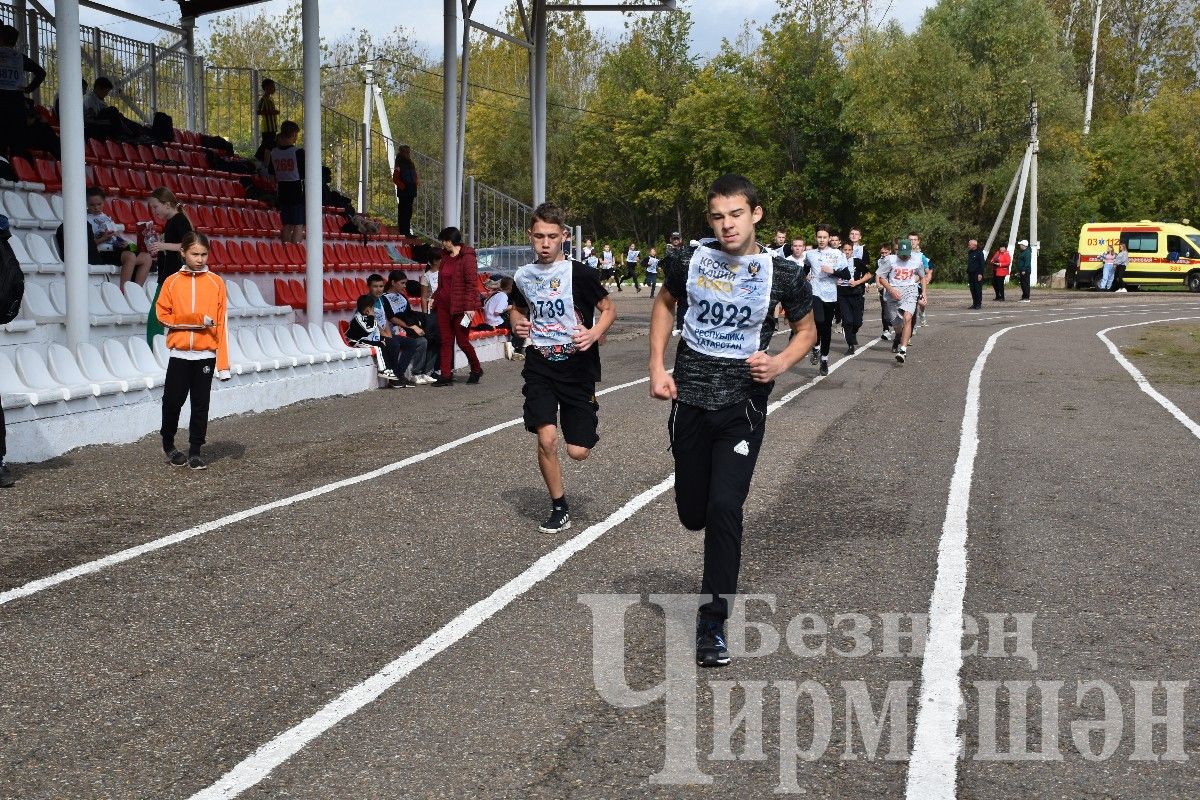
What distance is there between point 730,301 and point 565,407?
2.53 metres

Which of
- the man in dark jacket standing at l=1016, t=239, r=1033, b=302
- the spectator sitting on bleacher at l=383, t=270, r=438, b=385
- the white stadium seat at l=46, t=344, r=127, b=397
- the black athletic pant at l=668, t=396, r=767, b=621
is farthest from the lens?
the man in dark jacket standing at l=1016, t=239, r=1033, b=302

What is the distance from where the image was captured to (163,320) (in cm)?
1015

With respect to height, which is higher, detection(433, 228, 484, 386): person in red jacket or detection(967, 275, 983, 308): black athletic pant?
detection(433, 228, 484, 386): person in red jacket

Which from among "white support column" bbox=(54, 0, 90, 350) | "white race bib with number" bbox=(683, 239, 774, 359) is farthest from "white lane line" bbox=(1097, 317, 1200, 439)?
"white support column" bbox=(54, 0, 90, 350)

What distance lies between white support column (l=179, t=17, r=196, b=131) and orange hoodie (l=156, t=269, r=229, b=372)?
56.3 feet

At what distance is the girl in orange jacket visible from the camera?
1018cm

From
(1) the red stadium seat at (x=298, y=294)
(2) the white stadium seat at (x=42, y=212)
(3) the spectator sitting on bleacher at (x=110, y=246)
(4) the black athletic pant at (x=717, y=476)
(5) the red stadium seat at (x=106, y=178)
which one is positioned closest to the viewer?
(4) the black athletic pant at (x=717, y=476)

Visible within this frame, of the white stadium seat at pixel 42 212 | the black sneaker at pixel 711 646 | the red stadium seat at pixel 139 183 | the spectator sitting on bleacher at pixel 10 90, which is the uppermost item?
the spectator sitting on bleacher at pixel 10 90

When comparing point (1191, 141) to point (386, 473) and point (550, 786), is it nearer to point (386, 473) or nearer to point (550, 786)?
point (386, 473)

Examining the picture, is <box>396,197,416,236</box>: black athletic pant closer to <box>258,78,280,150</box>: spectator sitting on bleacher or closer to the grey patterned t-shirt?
<box>258,78,280,150</box>: spectator sitting on bleacher

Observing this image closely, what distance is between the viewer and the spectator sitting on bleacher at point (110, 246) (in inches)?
605

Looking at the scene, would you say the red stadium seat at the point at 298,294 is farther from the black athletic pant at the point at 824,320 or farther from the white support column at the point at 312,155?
the black athletic pant at the point at 824,320

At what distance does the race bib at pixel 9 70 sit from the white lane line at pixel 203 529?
345 inches

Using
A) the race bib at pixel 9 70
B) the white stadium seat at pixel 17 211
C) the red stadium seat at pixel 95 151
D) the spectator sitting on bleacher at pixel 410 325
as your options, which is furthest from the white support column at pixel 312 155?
the red stadium seat at pixel 95 151
